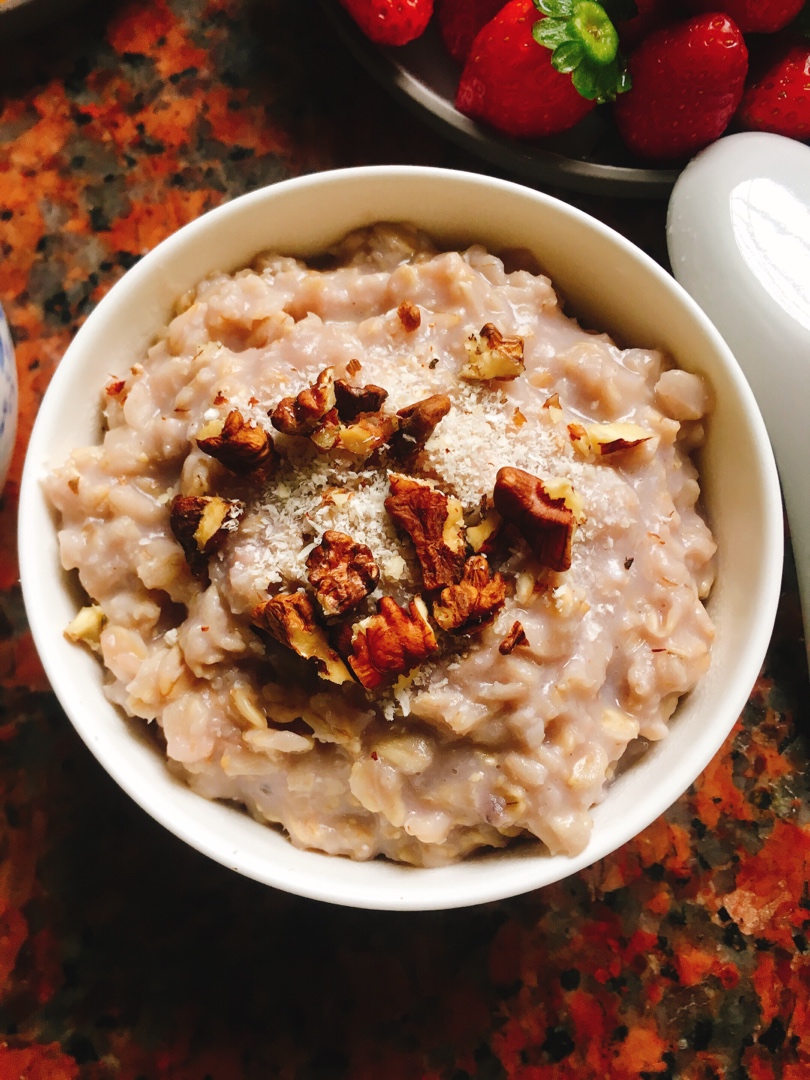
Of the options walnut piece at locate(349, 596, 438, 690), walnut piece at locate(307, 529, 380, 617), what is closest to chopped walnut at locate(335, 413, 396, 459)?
walnut piece at locate(307, 529, 380, 617)

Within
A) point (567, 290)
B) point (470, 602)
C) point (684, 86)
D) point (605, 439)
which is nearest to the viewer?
point (470, 602)

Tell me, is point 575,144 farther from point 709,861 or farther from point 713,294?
point 709,861

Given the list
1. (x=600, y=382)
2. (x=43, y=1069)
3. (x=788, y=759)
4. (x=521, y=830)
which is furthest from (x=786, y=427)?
(x=43, y=1069)

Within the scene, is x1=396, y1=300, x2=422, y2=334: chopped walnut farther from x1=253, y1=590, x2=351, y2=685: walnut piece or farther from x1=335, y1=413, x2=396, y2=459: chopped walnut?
x1=253, y1=590, x2=351, y2=685: walnut piece

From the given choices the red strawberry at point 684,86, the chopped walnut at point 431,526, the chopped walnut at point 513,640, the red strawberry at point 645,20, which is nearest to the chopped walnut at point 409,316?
the chopped walnut at point 431,526

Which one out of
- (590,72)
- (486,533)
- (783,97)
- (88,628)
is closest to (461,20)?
(590,72)

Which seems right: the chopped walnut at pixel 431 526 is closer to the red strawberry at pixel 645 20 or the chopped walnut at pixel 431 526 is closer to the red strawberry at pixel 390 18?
the red strawberry at pixel 390 18

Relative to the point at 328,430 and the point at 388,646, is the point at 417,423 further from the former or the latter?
the point at 388,646
